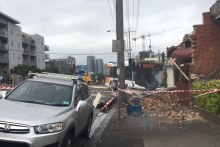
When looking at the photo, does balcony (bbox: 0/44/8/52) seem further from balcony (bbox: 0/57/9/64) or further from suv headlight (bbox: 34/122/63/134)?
suv headlight (bbox: 34/122/63/134)

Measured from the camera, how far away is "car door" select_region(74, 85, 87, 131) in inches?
370

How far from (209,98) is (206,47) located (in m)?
4.81

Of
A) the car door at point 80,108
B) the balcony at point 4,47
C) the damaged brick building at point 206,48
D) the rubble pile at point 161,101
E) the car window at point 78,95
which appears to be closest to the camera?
the car door at point 80,108

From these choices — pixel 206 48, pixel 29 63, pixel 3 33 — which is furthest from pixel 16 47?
pixel 206 48

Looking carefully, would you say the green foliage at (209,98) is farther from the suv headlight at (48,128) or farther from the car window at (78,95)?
the suv headlight at (48,128)

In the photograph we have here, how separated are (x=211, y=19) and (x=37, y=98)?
10.1 meters

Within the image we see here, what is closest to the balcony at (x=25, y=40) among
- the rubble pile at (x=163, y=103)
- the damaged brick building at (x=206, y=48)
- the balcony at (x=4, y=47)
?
the balcony at (x=4, y=47)

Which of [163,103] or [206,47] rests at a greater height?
[206,47]

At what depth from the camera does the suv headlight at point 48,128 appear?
297 inches

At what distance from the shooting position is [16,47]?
104 m

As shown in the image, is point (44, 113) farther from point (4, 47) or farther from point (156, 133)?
point (4, 47)

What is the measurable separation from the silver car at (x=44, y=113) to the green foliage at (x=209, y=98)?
11.8ft

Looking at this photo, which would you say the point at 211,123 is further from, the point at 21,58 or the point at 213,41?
the point at 21,58

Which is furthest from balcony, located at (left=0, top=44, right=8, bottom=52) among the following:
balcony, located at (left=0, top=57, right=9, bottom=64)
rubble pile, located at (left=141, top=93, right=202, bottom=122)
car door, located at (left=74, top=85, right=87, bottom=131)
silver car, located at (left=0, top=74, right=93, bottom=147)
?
car door, located at (left=74, top=85, right=87, bottom=131)
